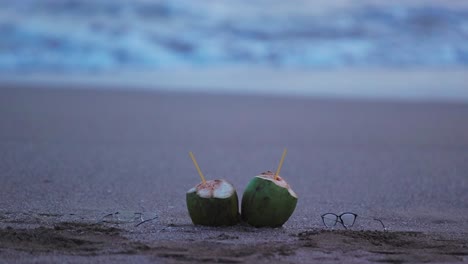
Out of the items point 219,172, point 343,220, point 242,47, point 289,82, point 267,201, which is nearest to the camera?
point 267,201

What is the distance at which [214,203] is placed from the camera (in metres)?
4.07

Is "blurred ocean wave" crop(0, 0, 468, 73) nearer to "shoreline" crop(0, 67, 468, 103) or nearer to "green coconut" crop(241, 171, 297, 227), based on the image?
"shoreline" crop(0, 67, 468, 103)

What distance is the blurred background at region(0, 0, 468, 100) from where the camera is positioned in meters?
13.8

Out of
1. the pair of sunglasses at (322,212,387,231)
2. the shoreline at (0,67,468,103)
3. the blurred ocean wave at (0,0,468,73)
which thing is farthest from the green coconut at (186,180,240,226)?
the blurred ocean wave at (0,0,468,73)

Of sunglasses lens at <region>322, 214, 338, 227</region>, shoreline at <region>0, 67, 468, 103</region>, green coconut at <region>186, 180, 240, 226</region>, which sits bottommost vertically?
sunglasses lens at <region>322, 214, 338, 227</region>

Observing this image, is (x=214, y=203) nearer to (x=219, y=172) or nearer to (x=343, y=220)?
(x=343, y=220)

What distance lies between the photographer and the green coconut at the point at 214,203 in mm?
4059

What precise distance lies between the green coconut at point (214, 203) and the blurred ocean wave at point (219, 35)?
1167 centimetres

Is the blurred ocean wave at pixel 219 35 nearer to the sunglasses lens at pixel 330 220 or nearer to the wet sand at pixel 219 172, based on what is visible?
the wet sand at pixel 219 172

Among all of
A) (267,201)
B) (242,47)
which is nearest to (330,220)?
(267,201)

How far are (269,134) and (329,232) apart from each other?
4.84 meters

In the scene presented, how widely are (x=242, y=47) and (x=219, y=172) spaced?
1099 centimetres

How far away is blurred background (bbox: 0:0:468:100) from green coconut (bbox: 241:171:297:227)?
843 cm

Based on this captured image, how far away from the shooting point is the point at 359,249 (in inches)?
149
